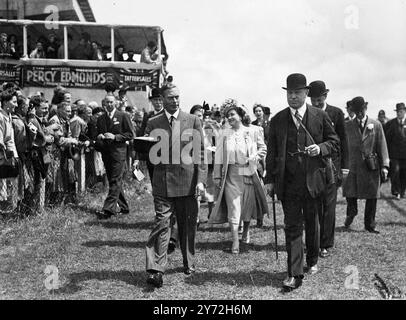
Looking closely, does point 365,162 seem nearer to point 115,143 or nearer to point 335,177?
point 335,177

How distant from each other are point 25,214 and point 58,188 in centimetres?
124

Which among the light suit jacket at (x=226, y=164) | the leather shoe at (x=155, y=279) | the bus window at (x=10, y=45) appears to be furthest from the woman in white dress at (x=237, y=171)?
the bus window at (x=10, y=45)

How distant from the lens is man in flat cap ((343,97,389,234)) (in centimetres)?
909

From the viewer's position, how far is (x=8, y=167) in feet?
25.2

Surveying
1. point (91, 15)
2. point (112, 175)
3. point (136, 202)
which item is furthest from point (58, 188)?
point (91, 15)

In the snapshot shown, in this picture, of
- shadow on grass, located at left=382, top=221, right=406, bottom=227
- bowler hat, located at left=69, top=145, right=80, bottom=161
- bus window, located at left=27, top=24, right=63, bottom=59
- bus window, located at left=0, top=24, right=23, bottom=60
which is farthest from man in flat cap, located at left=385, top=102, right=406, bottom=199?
bus window, located at left=0, top=24, right=23, bottom=60

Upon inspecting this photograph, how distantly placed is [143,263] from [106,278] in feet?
2.64

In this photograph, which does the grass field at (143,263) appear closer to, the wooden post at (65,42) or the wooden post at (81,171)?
the wooden post at (81,171)

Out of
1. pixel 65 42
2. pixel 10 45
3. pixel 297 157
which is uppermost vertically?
pixel 65 42

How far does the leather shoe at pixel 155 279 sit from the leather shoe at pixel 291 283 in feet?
4.20

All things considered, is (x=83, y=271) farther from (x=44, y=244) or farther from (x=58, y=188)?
(x=58, y=188)

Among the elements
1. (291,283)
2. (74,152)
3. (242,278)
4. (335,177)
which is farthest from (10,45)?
(291,283)

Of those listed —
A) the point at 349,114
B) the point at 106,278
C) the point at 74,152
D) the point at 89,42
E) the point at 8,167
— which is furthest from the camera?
the point at 89,42

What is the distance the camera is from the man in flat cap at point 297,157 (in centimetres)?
580
